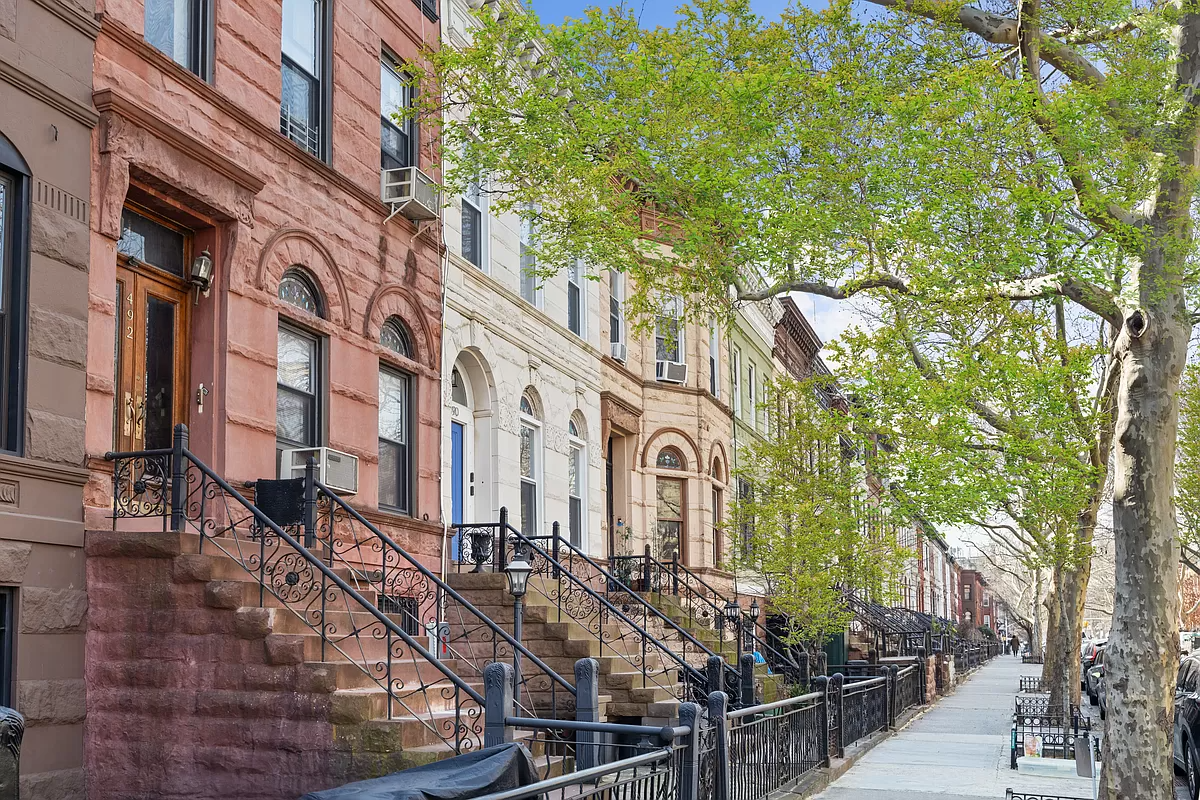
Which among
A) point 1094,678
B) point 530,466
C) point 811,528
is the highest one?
point 530,466

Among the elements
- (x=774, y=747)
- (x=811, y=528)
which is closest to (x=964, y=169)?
(x=774, y=747)

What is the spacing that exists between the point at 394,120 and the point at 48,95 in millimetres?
6641

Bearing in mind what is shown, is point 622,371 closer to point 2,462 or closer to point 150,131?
point 150,131

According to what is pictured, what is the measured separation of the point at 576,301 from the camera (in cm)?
2325

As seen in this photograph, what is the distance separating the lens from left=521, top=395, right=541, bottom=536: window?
66.5 ft

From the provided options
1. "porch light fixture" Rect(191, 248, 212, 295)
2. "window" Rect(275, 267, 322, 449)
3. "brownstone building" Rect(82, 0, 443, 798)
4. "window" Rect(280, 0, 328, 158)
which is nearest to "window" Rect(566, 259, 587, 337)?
"brownstone building" Rect(82, 0, 443, 798)

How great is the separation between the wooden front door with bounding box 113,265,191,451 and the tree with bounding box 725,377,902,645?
15.2 meters

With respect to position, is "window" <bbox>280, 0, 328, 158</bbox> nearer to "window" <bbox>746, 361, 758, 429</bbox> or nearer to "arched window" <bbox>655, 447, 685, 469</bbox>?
"arched window" <bbox>655, 447, 685, 469</bbox>

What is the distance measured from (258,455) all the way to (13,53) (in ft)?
14.7

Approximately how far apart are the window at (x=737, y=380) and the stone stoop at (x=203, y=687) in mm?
22590

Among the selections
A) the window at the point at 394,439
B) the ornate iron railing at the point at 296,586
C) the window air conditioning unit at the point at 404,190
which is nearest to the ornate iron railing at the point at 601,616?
the window at the point at 394,439

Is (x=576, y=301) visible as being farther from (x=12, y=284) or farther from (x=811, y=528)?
(x=12, y=284)

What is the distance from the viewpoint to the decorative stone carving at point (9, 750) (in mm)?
6227

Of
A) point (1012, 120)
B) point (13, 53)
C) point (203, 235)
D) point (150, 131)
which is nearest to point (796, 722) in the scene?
point (1012, 120)
